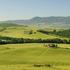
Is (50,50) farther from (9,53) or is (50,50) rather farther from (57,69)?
(57,69)

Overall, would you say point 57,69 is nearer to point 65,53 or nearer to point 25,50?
point 65,53

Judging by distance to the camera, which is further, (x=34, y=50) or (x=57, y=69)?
(x=34, y=50)

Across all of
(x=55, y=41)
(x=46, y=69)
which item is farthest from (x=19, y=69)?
(x=55, y=41)

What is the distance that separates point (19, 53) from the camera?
89250 mm

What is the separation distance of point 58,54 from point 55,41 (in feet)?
149

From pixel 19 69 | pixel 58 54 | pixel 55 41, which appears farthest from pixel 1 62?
pixel 55 41

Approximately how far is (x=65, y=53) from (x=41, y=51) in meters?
9.25

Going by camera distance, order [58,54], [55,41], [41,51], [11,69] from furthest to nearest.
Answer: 1. [55,41]
2. [41,51]
3. [58,54]
4. [11,69]

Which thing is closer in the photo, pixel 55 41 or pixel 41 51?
pixel 41 51

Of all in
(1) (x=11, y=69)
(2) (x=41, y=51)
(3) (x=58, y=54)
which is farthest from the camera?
(2) (x=41, y=51)

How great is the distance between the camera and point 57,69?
2157 inches

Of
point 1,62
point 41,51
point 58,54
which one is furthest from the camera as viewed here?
point 41,51

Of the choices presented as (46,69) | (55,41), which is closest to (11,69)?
(46,69)

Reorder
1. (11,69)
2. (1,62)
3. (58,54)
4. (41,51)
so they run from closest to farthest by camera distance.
Answer: (11,69), (1,62), (58,54), (41,51)
